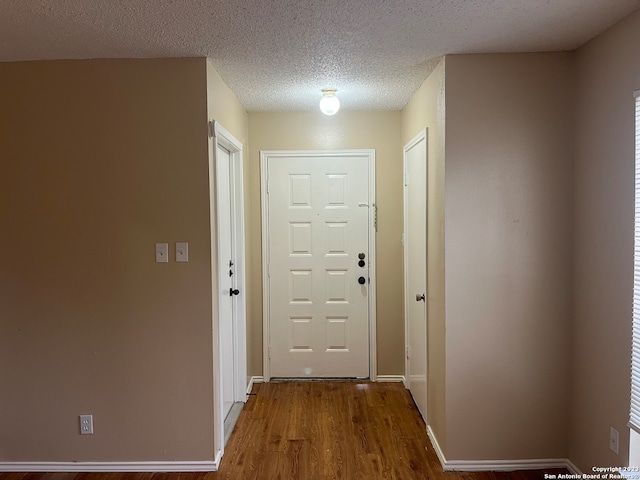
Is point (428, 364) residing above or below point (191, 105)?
below

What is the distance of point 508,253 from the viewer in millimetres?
2498

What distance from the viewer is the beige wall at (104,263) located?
8.15 feet

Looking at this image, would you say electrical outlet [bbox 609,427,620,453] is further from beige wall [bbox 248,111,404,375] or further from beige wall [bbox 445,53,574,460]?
beige wall [bbox 248,111,404,375]

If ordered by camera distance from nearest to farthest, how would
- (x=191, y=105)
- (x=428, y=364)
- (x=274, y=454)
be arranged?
(x=191, y=105) < (x=274, y=454) < (x=428, y=364)

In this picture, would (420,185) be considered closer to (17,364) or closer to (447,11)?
(447,11)

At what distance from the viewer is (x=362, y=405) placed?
3408 mm

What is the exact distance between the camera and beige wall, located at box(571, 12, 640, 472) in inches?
79.4

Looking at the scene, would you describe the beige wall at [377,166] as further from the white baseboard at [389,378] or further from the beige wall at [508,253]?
the beige wall at [508,253]

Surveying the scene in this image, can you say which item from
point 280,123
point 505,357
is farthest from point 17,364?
point 505,357

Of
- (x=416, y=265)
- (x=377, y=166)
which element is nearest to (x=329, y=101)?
(x=377, y=166)

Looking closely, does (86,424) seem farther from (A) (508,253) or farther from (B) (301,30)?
(A) (508,253)

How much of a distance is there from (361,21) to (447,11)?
377mm

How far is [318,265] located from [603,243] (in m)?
2.21

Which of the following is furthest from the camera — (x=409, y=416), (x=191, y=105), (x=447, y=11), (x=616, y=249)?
(x=409, y=416)
